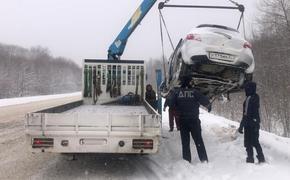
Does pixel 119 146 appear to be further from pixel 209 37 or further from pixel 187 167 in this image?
pixel 209 37

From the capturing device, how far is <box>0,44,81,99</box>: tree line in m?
77.2

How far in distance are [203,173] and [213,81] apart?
3.45m


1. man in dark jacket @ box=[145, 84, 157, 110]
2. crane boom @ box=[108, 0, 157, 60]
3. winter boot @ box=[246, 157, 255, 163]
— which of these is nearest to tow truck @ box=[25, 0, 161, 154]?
winter boot @ box=[246, 157, 255, 163]

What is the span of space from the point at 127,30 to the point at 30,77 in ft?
250

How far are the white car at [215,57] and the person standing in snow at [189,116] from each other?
3.20 ft

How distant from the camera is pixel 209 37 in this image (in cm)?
917

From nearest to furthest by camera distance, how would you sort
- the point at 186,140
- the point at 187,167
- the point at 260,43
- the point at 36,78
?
the point at 187,167, the point at 186,140, the point at 260,43, the point at 36,78

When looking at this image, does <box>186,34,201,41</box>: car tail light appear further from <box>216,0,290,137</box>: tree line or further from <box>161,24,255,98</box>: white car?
<box>216,0,290,137</box>: tree line

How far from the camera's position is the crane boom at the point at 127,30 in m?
13.2

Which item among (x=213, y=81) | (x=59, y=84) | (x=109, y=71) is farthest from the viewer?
(x=59, y=84)

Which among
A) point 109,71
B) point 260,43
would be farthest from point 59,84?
point 109,71

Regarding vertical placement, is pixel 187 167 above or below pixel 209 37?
below

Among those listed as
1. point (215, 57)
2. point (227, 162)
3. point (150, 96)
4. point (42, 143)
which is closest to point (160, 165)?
point (227, 162)

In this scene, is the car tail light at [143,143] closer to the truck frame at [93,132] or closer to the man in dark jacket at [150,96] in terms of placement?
the truck frame at [93,132]
